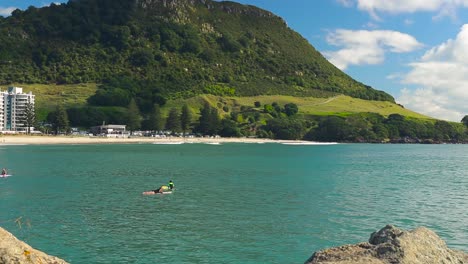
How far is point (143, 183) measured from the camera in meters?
64.5

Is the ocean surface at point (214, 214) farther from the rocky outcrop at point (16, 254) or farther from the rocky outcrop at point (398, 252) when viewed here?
the rocky outcrop at point (398, 252)

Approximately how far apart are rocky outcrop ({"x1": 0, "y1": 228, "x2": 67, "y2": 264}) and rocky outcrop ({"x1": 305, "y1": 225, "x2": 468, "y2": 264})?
6.98 meters

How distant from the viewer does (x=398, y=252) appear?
12.2m

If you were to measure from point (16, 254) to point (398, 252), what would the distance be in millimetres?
9363

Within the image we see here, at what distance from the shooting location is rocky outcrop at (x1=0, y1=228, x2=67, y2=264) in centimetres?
1045

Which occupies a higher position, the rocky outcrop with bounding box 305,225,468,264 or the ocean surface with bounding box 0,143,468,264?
the rocky outcrop with bounding box 305,225,468,264

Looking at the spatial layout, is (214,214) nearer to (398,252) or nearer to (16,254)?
(398,252)

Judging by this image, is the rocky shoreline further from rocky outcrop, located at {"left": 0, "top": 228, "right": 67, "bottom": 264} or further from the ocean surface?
the ocean surface

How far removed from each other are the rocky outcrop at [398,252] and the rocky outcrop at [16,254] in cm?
698

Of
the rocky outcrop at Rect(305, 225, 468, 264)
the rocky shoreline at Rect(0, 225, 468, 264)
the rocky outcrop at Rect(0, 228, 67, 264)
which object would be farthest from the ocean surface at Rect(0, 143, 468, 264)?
the rocky outcrop at Rect(305, 225, 468, 264)

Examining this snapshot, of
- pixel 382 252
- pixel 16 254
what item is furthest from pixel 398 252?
pixel 16 254

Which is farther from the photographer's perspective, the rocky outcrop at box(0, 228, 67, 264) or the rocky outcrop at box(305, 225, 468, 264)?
the rocky outcrop at box(305, 225, 468, 264)

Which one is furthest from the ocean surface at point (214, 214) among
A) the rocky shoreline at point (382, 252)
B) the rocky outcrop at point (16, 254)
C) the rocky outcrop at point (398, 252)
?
the rocky outcrop at point (398, 252)

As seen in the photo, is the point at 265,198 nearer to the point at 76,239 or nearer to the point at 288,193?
the point at 288,193
